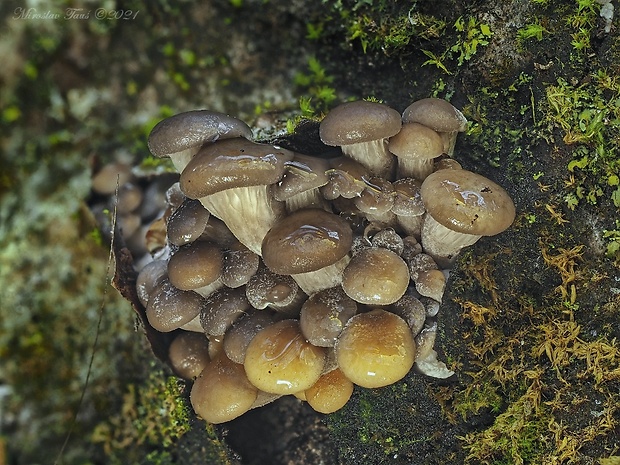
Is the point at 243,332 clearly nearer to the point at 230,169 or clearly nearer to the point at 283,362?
the point at 283,362

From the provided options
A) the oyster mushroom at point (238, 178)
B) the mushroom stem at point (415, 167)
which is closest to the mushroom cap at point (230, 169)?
the oyster mushroom at point (238, 178)

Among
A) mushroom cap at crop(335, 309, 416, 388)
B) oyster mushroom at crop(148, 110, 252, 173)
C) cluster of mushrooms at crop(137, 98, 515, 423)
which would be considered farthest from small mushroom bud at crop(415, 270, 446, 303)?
oyster mushroom at crop(148, 110, 252, 173)

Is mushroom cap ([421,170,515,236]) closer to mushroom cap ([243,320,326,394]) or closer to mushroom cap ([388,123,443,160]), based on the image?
mushroom cap ([388,123,443,160])

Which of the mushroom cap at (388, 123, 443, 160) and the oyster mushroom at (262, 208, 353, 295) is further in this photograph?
the mushroom cap at (388, 123, 443, 160)

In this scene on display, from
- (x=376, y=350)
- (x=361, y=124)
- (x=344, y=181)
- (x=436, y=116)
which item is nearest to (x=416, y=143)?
(x=436, y=116)

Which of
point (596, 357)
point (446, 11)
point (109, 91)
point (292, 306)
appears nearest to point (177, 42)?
point (109, 91)

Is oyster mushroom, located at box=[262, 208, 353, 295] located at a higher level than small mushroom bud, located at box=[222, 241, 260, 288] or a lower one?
higher
